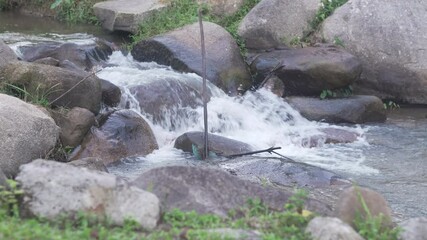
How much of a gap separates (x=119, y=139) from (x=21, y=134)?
1.79 m

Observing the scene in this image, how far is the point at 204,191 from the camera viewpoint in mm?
5227

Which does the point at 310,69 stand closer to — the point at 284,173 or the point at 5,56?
the point at 284,173

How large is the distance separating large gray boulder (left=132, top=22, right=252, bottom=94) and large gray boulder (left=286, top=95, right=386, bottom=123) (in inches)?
39.1

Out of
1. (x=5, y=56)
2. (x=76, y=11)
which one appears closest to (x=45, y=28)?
(x=76, y=11)

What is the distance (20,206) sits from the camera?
4.76 metres

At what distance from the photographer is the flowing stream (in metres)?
9.11

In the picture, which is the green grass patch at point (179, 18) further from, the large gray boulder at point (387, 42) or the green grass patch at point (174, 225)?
the green grass patch at point (174, 225)

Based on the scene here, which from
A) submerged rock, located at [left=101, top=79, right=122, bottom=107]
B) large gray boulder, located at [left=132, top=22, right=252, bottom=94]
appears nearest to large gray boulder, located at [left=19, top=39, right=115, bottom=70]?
large gray boulder, located at [left=132, top=22, right=252, bottom=94]

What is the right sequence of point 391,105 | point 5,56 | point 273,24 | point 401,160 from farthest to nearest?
point 273,24 → point 391,105 → point 5,56 → point 401,160

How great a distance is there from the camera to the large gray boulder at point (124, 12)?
15.2 metres

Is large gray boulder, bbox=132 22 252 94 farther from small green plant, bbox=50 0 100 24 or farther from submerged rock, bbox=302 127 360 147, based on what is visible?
small green plant, bbox=50 0 100 24

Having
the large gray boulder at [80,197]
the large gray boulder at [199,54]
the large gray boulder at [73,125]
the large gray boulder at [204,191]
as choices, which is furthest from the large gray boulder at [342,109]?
the large gray boulder at [80,197]

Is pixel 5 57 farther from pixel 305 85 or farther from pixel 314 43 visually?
pixel 314 43

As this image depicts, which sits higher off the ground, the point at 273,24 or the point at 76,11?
the point at 273,24
